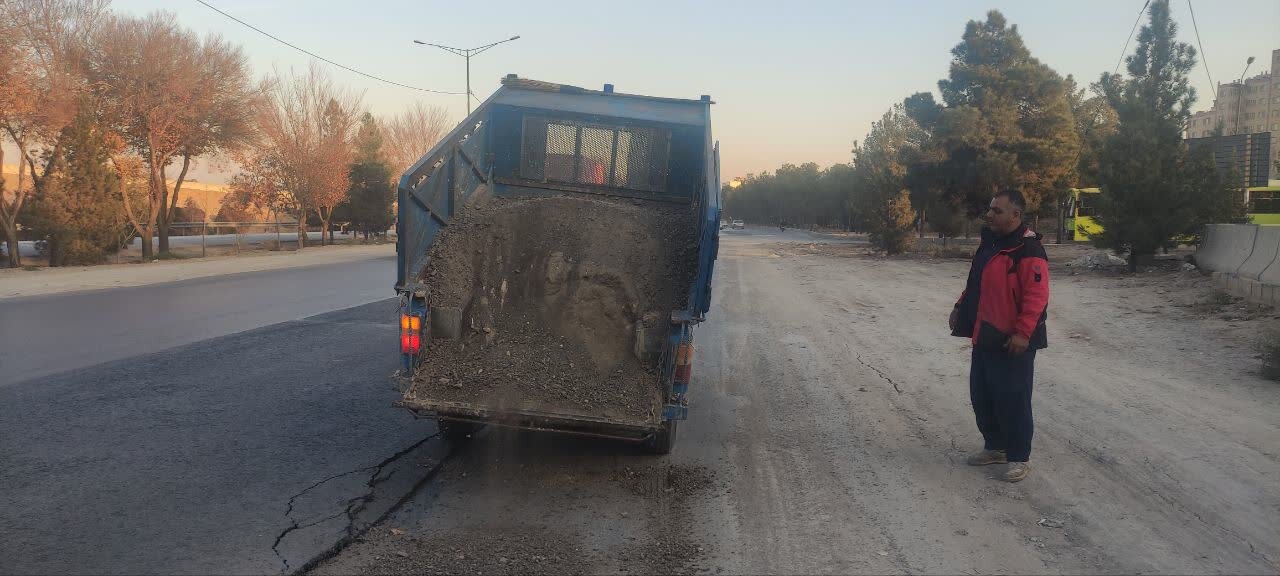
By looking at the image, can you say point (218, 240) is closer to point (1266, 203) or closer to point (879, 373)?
point (879, 373)

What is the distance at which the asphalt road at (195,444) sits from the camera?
414cm

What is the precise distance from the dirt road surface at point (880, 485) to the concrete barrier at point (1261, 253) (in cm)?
484

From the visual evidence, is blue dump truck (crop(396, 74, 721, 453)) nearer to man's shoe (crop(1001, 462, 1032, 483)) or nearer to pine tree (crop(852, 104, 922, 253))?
man's shoe (crop(1001, 462, 1032, 483))

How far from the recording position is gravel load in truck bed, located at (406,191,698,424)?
16.9ft

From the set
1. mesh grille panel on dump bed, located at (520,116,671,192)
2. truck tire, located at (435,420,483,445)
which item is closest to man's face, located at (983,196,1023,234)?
mesh grille panel on dump bed, located at (520,116,671,192)

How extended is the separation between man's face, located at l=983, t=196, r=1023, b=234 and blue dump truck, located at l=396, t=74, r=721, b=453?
1.69 meters

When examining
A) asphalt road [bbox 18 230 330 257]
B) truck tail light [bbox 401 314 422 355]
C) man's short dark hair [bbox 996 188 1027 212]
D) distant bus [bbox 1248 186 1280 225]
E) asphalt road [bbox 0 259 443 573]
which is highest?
distant bus [bbox 1248 186 1280 225]

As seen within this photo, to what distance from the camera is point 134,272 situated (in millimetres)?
22234

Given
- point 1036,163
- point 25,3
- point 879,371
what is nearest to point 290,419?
point 879,371

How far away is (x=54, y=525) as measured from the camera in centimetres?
429

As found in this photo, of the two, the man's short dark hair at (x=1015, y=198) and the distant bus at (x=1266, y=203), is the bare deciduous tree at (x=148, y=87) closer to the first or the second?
the man's short dark hair at (x=1015, y=198)

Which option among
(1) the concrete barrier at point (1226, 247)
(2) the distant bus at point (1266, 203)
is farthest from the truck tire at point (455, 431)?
(2) the distant bus at point (1266, 203)

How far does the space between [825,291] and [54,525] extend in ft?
50.9

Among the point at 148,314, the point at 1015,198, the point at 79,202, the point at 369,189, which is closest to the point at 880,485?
the point at 1015,198
